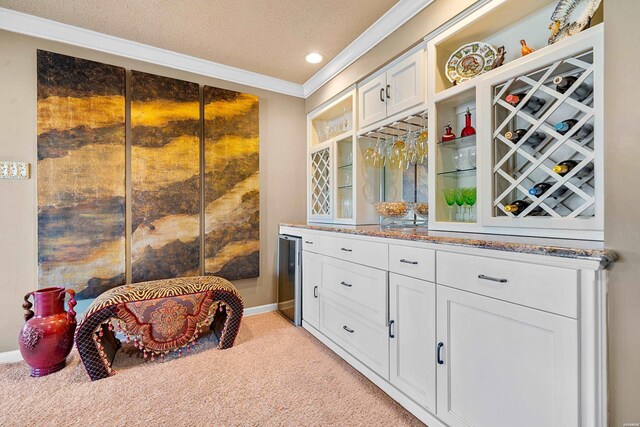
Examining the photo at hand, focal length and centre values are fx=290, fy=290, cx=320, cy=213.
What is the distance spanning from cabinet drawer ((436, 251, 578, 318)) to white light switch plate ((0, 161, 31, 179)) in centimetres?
297

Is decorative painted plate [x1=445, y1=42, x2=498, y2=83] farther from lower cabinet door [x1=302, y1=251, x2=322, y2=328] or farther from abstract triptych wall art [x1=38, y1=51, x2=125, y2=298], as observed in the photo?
abstract triptych wall art [x1=38, y1=51, x2=125, y2=298]

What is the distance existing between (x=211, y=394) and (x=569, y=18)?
2743 millimetres

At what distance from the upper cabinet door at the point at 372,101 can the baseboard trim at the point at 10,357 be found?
10.7ft

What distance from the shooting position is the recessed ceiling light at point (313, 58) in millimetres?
2664

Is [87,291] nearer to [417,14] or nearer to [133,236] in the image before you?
[133,236]

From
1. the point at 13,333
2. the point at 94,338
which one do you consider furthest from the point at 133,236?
the point at 13,333

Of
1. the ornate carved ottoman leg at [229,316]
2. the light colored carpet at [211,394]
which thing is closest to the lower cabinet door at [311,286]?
the light colored carpet at [211,394]

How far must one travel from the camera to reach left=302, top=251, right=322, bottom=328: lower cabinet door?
8.19 ft

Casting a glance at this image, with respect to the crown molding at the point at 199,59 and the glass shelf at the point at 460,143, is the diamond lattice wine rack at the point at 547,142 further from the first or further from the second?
the crown molding at the point at 199,59

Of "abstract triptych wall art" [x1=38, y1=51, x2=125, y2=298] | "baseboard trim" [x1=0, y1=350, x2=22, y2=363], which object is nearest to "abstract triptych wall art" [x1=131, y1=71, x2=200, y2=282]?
"abstract triptych wall art" [x1=38, y1=51, x2=125, y2=298]

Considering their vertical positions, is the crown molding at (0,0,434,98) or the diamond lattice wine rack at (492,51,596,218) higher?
the crown molding at (0,0,434,98)

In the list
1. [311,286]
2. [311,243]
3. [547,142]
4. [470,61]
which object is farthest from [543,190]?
[311,286]

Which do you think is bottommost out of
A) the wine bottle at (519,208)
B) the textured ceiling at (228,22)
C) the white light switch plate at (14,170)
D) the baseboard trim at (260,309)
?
the baseboard trim at (260,309)

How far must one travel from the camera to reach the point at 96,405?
5.47 ft
